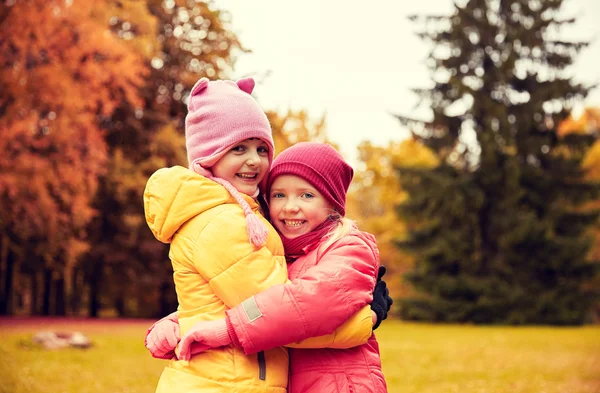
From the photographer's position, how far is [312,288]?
258cm

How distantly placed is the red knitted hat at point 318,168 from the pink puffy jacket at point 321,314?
0.21 m

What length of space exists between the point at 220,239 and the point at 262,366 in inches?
19.7

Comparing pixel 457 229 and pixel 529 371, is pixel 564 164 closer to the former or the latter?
pixel 457 229

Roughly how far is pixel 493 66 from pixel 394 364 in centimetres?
1924

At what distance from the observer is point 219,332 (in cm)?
257

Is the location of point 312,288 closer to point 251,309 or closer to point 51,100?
point 251,309

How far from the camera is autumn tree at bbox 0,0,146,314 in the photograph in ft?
52.1

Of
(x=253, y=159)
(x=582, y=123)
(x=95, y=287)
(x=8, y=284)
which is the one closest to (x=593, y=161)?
(x=582, y=123)

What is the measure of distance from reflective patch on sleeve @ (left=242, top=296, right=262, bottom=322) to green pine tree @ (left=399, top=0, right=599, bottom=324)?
2606cm

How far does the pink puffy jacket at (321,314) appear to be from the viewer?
2543 millimetres

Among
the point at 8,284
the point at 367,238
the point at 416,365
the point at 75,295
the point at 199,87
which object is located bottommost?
the point at 75,295

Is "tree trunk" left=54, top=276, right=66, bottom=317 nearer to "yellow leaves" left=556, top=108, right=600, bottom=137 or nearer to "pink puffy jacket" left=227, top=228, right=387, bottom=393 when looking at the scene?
"yellow leaves" left=556, top=108, right=600, bottom=137

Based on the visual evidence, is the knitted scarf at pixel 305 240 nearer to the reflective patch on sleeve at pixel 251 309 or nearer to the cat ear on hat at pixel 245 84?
the reflective patch on sleeve at pixel 251 309

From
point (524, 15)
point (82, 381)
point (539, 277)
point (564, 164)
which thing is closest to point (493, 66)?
point (524, 15)
